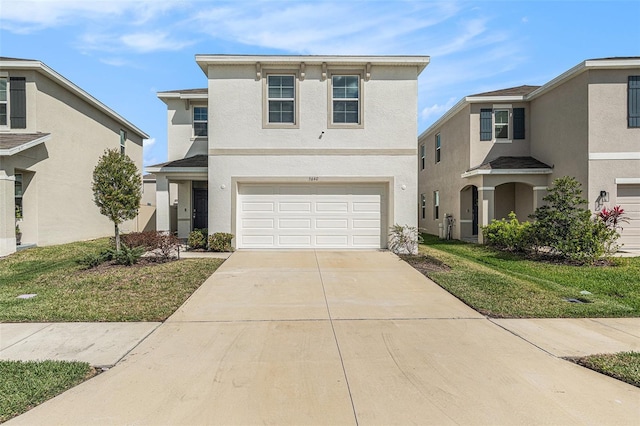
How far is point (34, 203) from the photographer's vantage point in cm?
1319

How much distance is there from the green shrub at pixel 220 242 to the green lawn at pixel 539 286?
258 inches

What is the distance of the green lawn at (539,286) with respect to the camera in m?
6.43

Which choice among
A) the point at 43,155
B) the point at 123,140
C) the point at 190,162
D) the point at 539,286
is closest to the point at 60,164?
the point at 43,155

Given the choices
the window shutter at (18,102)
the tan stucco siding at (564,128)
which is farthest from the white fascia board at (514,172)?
the window shutter at (18,102)

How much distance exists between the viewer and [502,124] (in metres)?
17.0

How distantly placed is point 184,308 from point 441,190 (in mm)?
17003

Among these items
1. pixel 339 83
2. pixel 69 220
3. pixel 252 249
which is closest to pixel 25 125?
pixel 69 220

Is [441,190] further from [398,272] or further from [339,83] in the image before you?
[398,272]

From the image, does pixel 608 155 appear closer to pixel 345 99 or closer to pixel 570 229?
pixel 570 229

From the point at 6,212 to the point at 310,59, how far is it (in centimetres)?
1099

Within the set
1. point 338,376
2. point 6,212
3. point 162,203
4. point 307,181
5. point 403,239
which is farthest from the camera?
point 162,203

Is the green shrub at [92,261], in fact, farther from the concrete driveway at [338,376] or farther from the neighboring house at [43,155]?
the concrete driveway at [338,376]

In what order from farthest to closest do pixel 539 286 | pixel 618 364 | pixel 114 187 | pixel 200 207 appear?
pixel 200 207
pixel 114 187
pixel 539 286
pixel 618 364

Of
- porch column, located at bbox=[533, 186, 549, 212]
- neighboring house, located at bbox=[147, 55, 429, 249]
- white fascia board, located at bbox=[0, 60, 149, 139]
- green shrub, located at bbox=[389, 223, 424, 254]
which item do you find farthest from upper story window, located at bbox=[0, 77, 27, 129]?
porch column, located at bbox=[533, 186, 549, 212]
